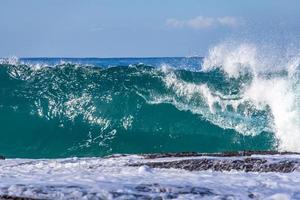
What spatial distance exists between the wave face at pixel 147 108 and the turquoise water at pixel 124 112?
38mm

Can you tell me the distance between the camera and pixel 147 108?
2942cm

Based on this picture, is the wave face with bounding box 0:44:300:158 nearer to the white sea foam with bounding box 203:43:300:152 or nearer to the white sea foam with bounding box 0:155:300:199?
the white sea foam with bounding box 203:43:300:152

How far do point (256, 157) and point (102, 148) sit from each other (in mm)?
11610

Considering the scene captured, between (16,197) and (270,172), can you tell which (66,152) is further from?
(16,197)

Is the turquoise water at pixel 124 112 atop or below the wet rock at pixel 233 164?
atop

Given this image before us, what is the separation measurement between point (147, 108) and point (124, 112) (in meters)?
0.95

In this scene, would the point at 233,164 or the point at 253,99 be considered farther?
the point at 253,99

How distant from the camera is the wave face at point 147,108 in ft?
85.6

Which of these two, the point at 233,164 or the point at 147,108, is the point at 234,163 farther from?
the point at 147,108

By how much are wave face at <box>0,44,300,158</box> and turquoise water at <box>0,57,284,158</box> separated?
0.04 meters

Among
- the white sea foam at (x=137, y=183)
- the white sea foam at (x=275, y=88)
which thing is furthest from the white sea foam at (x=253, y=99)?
the white sea foam at (x=137, y=183)

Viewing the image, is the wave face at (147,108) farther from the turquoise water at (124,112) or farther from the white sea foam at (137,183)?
the white sea foam at (137,183)

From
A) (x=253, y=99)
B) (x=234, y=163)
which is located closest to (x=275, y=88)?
(x=253, y=99)

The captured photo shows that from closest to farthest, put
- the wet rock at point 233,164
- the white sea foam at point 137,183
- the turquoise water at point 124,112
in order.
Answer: the white sea foam at point 137,183 → the wet rock at point 233,164 → the turquoise water at point 124,112
